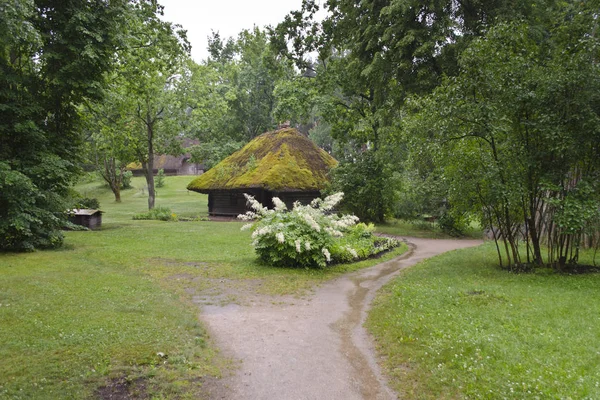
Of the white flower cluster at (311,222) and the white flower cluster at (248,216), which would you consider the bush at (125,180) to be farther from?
the white flower cluster at (311,222)

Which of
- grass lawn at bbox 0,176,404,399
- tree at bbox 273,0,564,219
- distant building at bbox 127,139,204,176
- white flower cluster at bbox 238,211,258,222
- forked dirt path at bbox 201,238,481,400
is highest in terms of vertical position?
tree at bbox 273,0,564,219

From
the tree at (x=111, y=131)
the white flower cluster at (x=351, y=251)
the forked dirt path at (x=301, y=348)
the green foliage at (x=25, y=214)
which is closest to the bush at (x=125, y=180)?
the tree at (x=111, y=131)

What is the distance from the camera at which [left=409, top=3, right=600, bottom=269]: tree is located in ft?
28.1

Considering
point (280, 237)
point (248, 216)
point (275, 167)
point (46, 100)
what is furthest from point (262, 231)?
point (275, 167)

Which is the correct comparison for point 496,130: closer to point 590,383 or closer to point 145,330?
point 590,383

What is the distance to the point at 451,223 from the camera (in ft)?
67.6

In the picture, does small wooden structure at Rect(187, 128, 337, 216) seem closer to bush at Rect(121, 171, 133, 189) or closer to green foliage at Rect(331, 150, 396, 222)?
green foliage at Rect(331, 150, 396, 222)

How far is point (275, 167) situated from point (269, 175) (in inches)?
37.3

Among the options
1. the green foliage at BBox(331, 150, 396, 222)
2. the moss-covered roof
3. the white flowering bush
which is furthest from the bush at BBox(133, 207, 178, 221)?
the white flowering bush

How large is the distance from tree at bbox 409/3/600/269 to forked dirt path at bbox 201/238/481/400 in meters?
4.17

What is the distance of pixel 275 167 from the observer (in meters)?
24.7

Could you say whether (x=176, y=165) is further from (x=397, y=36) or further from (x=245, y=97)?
(x=397, y=36)

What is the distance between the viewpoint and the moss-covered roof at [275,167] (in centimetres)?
2422

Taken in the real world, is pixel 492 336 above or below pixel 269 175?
below
